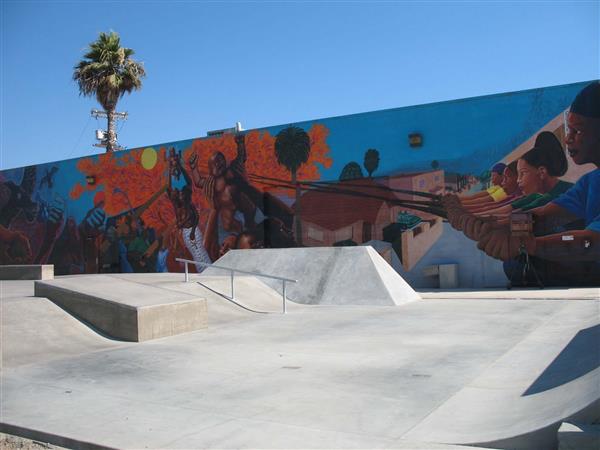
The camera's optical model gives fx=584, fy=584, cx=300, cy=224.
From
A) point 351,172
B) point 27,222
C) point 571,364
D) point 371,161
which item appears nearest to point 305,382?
point 571,364

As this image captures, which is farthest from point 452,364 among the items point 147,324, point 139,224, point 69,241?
point 69,241

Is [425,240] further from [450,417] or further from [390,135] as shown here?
[450,417]

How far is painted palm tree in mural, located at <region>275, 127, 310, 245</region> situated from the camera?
25875mm

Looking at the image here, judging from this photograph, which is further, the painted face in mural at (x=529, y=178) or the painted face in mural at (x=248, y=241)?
the painted face in mural at (x=248, y=241)

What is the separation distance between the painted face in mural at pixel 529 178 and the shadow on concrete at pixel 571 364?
526 inches

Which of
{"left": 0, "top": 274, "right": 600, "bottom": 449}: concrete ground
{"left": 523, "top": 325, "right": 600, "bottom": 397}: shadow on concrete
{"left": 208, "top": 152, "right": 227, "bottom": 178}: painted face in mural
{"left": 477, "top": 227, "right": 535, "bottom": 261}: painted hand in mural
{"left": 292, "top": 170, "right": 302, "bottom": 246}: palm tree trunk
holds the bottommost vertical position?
{"left": 0, "top": 274, "right": 600, "bottom": 449}: concrete ground

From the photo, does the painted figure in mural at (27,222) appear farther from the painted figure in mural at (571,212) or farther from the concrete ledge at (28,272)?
the painted figure in mural at (571,212)

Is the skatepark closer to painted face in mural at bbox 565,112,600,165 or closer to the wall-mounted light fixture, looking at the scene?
painted face in mural at bbox 565,112,600,165

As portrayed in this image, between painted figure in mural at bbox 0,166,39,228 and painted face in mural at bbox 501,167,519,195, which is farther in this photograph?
painted figure in mural at bbox 0,166,39,228

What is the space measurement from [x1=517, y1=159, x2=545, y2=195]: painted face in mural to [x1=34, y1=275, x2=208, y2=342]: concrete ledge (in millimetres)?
13724

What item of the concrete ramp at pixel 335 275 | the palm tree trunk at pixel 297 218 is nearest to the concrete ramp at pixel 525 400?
the concrete ramp at pixel 335 275

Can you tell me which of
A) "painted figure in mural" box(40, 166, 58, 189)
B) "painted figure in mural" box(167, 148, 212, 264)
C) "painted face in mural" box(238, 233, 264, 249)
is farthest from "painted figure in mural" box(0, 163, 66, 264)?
"painted face in mural" box(238, 233, 264, 249)

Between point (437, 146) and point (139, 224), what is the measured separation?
16.5 m

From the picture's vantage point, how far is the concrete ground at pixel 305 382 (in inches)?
199
